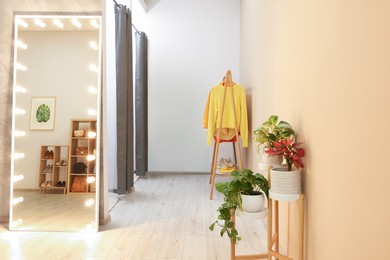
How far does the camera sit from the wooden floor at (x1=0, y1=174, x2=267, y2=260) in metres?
2.14

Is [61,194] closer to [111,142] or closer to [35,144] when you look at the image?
[35,144]

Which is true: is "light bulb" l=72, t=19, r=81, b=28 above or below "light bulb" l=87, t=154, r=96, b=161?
above

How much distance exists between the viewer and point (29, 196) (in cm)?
266

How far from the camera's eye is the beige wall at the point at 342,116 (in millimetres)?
943

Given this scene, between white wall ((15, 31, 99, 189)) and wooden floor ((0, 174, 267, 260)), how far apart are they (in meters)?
0.60

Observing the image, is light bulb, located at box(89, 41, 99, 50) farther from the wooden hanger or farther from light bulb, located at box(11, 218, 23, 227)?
light bulb, located at box(11, 218, 23, 227)

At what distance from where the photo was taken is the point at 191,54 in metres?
4.92

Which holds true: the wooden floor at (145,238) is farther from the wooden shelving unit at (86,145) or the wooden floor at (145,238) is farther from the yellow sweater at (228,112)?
the yellow sweater at (228,112)

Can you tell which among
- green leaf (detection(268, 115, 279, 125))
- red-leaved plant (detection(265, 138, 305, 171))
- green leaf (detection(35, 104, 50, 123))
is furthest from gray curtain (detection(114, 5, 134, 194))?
red-leaved plant (detection(265, 138, 305, 171))

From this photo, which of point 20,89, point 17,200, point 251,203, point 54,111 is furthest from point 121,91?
point 251,203

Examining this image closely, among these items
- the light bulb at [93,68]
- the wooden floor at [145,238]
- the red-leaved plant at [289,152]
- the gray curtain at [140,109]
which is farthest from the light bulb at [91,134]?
the gray curtain at [140,109]

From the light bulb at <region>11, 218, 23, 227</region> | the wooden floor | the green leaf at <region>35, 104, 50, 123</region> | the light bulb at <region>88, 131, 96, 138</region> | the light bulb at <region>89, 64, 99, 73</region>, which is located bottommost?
the wooden floor

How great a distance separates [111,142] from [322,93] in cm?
302

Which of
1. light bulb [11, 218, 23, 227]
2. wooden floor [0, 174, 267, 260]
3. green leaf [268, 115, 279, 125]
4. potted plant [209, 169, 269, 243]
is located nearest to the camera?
potted plant [209, 169, 269, 243]
